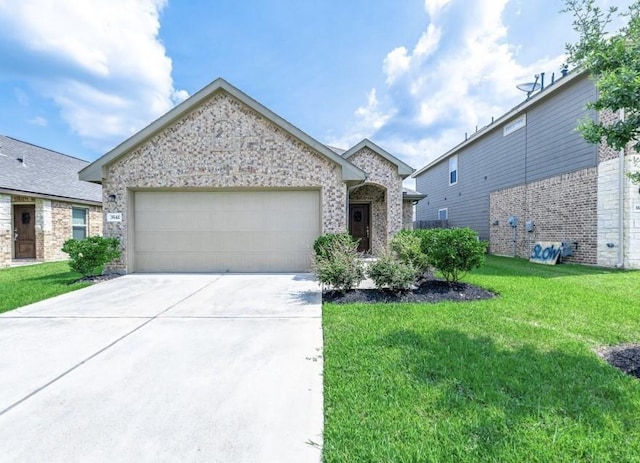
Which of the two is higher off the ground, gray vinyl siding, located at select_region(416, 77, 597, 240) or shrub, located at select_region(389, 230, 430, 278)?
gray vinyl siding, located at select_region(416, 77, 597, 240)

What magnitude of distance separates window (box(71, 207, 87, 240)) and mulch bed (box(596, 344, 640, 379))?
1892 cm

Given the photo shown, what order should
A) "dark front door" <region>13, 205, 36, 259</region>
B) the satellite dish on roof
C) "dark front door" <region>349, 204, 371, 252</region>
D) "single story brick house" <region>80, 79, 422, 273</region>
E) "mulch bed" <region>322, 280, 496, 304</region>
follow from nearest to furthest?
"mulch bed" <region>322, 280, 496, 304</region> < "single story brick house" <region>80, 79, 422, 273</region> < "dark front door" <region>13, 205, 36, 259</region> < "dark front door" <region>349, 204, 371, 252</region> < the satellite dish on roof

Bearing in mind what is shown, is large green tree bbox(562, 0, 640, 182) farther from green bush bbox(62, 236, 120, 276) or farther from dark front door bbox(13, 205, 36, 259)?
dark front door bbox(13, 205, 36, 259)

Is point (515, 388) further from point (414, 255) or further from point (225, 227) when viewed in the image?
point (225, 227)

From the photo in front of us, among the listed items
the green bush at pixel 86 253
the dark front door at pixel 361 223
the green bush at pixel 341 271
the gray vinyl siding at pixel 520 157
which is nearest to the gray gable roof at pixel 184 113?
the green bush at pixel 86 253

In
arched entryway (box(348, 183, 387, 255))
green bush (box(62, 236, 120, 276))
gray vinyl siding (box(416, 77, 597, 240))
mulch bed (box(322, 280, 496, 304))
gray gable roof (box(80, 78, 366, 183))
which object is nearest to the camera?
mulch bed (box(322, 280, 496, 304))

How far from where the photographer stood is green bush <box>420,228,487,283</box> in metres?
6.11

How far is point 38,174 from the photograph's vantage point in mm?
13773

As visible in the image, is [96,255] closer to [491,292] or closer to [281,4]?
[281,4]

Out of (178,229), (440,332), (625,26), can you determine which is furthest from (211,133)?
(625,26)

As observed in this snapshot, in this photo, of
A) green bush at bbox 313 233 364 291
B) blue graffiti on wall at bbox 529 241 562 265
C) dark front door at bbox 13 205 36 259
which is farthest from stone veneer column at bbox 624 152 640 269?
dark front door at bbox 13 205 36 259

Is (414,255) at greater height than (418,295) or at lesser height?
greater

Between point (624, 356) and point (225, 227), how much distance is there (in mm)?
9018

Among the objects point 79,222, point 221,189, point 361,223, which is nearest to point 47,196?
point 79,222
